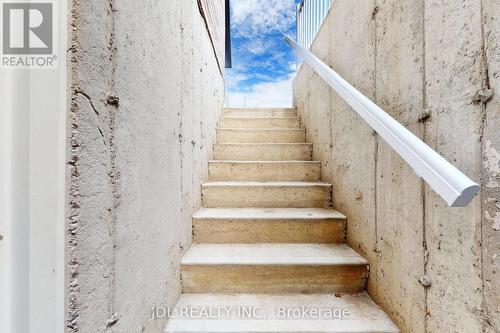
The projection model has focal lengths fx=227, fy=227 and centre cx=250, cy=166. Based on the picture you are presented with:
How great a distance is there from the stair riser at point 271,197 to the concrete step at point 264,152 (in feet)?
2.06

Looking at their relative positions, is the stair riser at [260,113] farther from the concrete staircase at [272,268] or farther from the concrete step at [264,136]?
the concrete staircase at [272,268]

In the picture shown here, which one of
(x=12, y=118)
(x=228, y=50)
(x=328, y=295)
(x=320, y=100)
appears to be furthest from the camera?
(x=228, y=50)

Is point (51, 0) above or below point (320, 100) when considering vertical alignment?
below

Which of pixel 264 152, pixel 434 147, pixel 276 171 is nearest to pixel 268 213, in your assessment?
pixel 276 171

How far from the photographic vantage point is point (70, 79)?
0.49 m

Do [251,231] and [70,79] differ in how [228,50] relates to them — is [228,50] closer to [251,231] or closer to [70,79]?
[251,231]

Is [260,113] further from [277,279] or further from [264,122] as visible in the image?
[277,279]

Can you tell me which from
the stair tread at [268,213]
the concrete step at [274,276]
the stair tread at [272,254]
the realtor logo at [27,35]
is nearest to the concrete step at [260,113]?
the stair tread at [268,213]

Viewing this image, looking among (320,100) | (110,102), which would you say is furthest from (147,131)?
(320,100)

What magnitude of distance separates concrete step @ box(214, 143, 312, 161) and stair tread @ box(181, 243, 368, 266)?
1093mm

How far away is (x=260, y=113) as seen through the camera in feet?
11.0

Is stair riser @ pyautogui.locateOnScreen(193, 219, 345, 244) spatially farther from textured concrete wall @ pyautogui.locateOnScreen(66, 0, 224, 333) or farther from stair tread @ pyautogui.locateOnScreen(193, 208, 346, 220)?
textured concrete wall @ pyautogui.locateOnScreen(66, 0, 224, 333)

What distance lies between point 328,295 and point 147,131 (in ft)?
3.97

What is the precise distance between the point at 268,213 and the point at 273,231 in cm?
14
